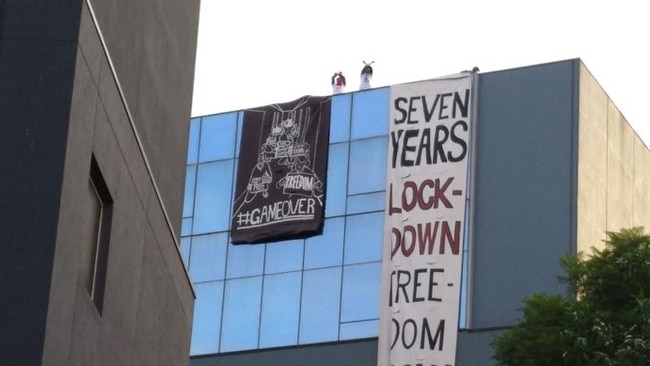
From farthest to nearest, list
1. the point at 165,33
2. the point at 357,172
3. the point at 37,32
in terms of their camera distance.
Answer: the point at 357,172
the point at 165,33
the point at 37,32

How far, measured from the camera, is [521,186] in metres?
52.4

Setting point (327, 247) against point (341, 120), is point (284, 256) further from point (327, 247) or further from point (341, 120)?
point (341, 120)

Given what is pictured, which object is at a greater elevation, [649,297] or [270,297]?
[270,297]

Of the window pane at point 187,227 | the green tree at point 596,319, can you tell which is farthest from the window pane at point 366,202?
the green tree at point 596,319

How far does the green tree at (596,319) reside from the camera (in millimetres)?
31750

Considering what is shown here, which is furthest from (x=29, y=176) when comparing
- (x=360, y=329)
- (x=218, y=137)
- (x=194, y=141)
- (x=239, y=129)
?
(x=194, y=141)

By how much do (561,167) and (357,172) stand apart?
22.6 feet

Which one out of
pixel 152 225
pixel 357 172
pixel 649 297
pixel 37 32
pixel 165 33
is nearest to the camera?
pixel 37 32

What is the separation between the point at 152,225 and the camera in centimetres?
2622

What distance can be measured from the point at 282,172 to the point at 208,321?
5575 mm

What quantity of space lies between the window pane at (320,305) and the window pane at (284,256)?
620mm

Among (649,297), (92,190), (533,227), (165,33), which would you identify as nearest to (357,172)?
(533,227)

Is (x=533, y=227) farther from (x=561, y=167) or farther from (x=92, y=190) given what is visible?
(x=92, y=190)

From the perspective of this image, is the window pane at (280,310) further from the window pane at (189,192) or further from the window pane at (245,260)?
the window pane at (189,192)
